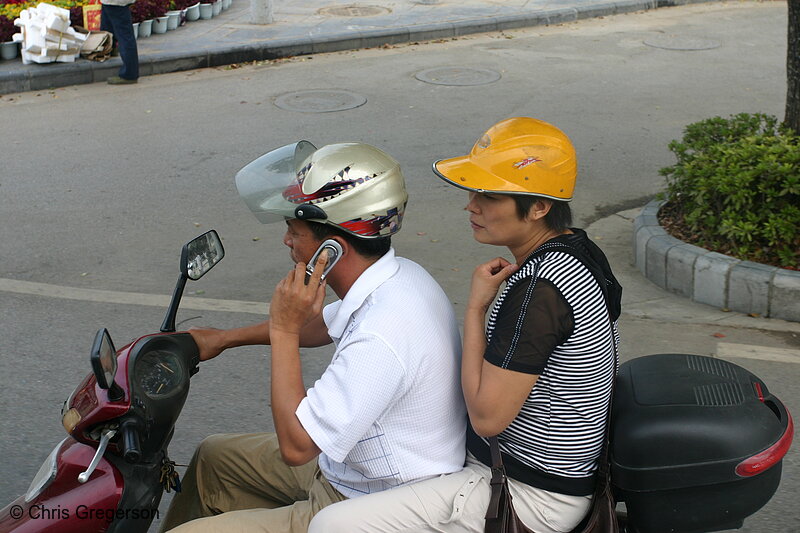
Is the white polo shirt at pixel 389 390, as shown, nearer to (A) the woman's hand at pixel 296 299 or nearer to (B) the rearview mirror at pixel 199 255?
(A) the woman's hand at pixel 296 299

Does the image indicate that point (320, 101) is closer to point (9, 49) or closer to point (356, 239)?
point (9, 49)

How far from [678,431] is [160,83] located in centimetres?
915

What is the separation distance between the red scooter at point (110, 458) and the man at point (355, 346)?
152 millimetres

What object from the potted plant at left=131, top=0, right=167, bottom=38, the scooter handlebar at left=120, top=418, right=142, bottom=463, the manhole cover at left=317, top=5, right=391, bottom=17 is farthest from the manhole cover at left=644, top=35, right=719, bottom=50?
the scooter handlebar at left=120, top=418, right=142, bottom=463

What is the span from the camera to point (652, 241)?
5344mm

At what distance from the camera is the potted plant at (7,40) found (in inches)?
415

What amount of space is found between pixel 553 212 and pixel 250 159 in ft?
18.4

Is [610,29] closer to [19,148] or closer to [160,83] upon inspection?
[160,83]

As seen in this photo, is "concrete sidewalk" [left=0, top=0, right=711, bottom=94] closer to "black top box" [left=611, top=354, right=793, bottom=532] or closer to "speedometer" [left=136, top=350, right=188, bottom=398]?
"speedometer" [left=136, top=350, right=188, bottom=398]

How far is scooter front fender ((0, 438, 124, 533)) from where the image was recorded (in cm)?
213

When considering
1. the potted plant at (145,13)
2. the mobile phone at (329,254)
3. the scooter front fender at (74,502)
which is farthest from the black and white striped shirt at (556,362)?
the potted plant at (145,13)

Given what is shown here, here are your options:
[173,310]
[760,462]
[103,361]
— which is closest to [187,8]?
[173,310]

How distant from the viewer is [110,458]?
2.18m

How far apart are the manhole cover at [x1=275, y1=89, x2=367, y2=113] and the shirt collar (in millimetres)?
6880
